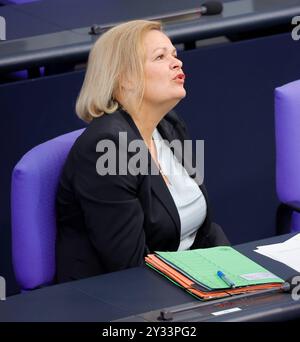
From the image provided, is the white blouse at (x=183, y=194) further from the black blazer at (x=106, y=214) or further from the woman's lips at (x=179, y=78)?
the woman's lips at (x=179, y=78)

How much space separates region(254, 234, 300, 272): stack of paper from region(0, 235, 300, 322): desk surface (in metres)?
0.05

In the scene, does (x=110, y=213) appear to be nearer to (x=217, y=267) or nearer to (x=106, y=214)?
(x=106, y=214)

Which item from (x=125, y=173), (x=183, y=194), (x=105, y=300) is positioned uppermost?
(x=125, y=173)

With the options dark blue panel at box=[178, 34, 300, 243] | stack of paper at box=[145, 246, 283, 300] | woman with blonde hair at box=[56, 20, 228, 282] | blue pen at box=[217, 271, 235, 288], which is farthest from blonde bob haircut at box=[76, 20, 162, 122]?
dark blue panel at box=[178, 34, 300, 243]

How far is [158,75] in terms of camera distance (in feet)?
9.20

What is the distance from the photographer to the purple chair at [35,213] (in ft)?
8.53

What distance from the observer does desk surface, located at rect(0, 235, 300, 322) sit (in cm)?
225

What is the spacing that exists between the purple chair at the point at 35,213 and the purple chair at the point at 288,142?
71 centimetres

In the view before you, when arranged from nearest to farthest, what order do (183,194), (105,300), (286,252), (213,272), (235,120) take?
(105,300)
(213,272)
(286,252)
(183,194)
(235,120)

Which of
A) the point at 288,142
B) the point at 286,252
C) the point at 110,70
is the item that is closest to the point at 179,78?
the point at 110,70

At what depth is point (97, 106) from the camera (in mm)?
2732

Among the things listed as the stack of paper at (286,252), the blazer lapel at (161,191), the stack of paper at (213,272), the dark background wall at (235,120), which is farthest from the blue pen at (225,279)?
the dark background wall at (235,120)

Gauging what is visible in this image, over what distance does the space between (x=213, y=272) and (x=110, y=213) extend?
0.33 meters
